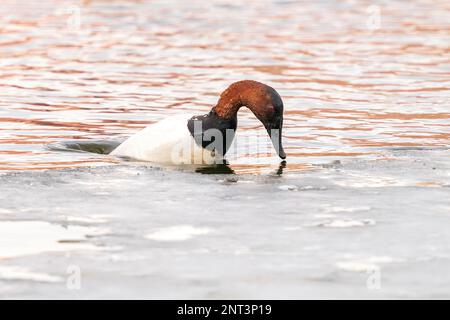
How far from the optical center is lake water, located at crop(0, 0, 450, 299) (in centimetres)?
630

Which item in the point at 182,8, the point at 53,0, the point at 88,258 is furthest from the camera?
the point at 53,0

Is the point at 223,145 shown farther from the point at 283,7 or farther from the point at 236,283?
the point at 283,7

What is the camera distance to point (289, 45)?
68.2 feet

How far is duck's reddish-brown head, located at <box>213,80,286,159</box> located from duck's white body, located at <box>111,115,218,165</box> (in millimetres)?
368

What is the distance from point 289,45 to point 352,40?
1663mm

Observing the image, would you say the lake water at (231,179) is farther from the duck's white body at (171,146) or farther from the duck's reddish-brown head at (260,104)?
the duck's reddish-brown head at (260,104)

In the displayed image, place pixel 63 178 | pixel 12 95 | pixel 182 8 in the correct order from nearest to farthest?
pixel 63 178
pixel 12 95
pixel 182 8

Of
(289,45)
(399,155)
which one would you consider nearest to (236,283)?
(399,155)

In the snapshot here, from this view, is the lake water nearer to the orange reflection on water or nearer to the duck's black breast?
the orange reflection on water

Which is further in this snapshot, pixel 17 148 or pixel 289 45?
pixel 289 45

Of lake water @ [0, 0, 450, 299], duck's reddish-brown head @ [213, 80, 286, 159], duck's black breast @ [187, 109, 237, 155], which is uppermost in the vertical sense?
duck's reddish-brown head @ [213, 80, 286, 159]

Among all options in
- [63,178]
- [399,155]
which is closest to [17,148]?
[63,178]

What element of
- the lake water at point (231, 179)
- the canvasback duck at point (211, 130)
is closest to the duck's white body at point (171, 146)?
the canvasback duck at point (211, 130)

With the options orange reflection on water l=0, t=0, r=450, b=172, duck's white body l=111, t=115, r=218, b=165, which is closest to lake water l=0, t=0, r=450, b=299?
orange reflection on water l=0, t=0, r=450, b=172
